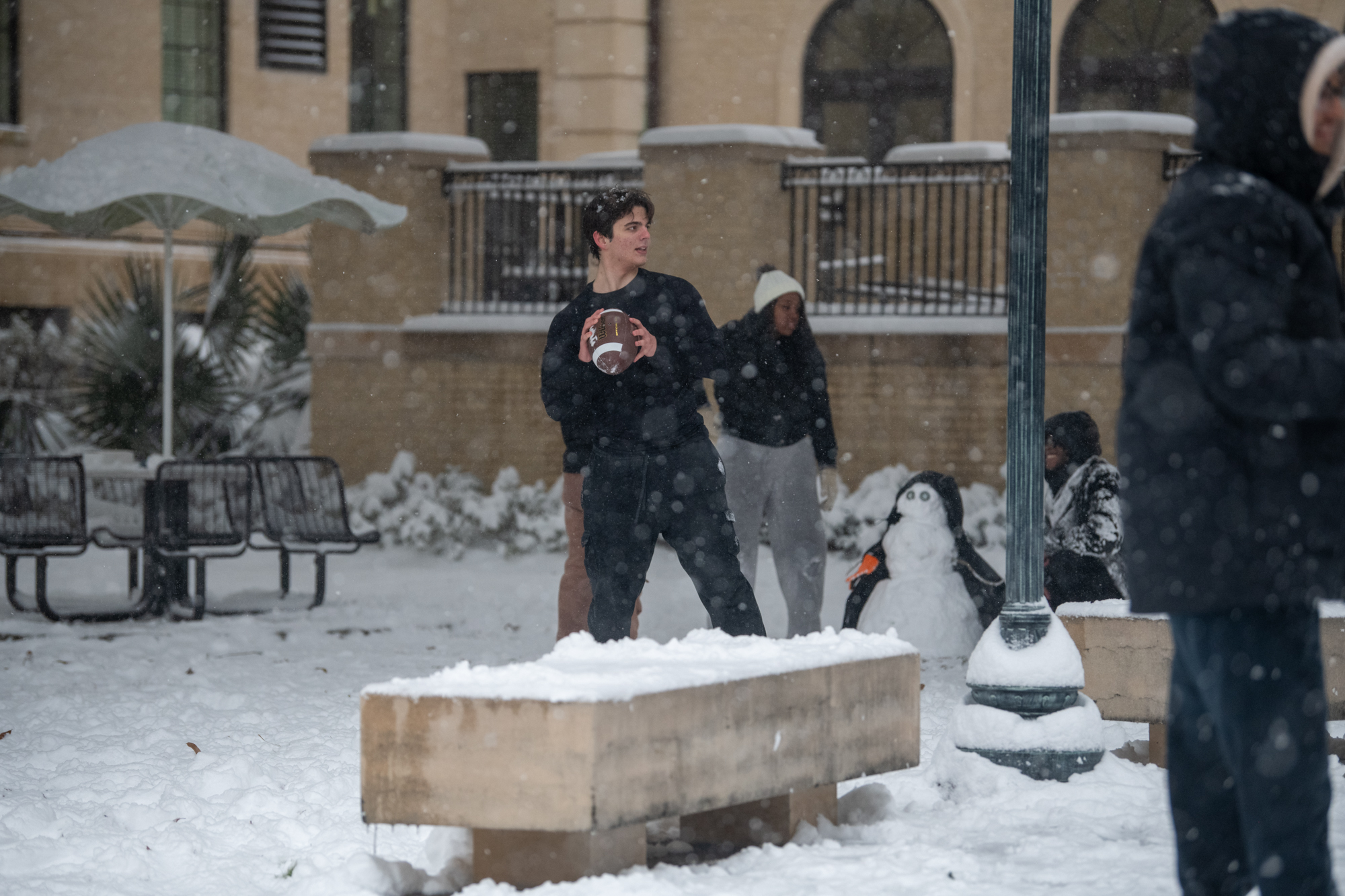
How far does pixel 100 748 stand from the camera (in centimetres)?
625

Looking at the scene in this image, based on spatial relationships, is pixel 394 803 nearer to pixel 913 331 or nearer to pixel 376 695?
pixel 376 695

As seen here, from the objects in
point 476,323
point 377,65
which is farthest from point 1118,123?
point 377,65

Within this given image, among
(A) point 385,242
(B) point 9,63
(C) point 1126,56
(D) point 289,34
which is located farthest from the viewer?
(D) point 289,34

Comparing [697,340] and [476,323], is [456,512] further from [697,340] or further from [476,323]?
[697,340]

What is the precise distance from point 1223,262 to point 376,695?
2.14 metres

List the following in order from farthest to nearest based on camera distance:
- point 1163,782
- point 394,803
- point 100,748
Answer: point 100,748 < point 1163,782 < point 394,803

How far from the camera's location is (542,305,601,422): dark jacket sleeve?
5.52 metres

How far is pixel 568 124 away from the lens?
19.3 m

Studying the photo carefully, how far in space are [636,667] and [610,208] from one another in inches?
69.0

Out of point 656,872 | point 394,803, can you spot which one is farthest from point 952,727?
point 394,803

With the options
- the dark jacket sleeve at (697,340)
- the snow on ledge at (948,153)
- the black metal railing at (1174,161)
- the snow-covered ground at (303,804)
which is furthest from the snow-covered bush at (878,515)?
the dark jacket sleeve at (697,340)

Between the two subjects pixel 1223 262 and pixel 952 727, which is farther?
pixel 952 727

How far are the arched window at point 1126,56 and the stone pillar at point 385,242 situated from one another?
270 inches

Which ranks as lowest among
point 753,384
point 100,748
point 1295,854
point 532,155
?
point 100,748
